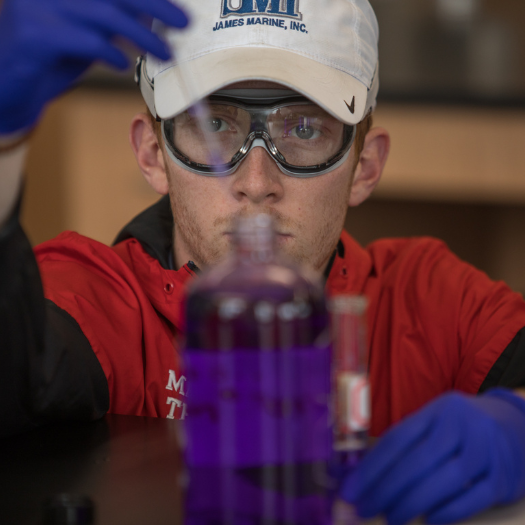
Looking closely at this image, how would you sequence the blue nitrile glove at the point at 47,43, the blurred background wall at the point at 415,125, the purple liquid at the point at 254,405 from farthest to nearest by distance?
1. the blurred background wall at the point at 415,125
2. the blue nitrile glove at the point at 47,43
3. the purple liquid at the point at 254,405

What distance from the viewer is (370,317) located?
152 centimetres

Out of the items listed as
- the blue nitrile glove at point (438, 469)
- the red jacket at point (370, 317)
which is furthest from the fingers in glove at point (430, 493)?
the red jacket at point (370, 317)

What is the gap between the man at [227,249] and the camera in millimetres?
680

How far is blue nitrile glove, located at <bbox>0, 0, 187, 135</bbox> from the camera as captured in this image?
70 cm

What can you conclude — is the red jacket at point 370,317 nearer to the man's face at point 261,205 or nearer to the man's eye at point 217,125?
the man's face at point 261,205

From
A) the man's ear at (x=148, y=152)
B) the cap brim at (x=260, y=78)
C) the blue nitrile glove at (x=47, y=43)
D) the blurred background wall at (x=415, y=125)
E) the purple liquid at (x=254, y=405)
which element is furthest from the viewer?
the blurred background wall at (x=415, y=125)

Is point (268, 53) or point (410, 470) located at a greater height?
point (268, 53)

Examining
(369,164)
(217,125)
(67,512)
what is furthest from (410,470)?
(369,164)

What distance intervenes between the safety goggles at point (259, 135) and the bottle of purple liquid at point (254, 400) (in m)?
0.64

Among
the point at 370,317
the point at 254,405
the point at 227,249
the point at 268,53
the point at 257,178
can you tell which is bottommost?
the point at 254,405

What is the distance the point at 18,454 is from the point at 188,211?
567mm

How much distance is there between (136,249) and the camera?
4.78ft

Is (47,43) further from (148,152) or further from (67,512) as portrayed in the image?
(148,152)

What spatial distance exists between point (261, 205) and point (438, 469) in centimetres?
66
